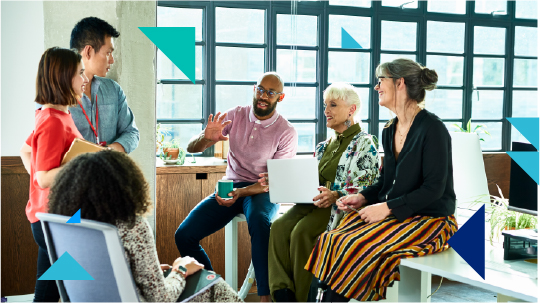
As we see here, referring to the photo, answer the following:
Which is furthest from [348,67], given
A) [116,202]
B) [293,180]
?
[116,202]

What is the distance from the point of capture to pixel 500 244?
2.14 metres

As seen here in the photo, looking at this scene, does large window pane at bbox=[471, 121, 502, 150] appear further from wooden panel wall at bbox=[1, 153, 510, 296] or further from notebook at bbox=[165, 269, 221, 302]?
notebook at bbox=[165, 269, 221, 302]

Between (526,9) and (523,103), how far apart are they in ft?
3.61

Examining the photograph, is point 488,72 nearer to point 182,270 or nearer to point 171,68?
point 171,68

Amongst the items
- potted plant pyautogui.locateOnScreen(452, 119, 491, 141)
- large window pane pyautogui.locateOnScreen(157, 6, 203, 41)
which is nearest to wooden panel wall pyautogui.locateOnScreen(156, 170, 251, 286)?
large window pane pyautogui.locateOnScreen(157, 6, 203, 41)

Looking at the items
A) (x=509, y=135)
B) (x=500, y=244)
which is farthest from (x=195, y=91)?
(x=509, y=135)

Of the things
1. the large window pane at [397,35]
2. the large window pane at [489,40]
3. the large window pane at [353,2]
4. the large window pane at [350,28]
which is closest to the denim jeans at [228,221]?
the large window pane at [350,28]

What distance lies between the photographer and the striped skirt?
6.47 ft

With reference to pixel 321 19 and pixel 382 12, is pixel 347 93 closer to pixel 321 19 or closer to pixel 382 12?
pixel 321 19

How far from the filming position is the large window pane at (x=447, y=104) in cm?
550

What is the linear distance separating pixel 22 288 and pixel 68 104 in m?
1.57

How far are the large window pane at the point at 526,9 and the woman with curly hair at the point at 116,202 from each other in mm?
5607

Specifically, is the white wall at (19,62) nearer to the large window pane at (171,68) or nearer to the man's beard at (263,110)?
the man's beard at (263,110)

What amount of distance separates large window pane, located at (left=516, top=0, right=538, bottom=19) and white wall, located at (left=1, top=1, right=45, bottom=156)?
5.26 metres
